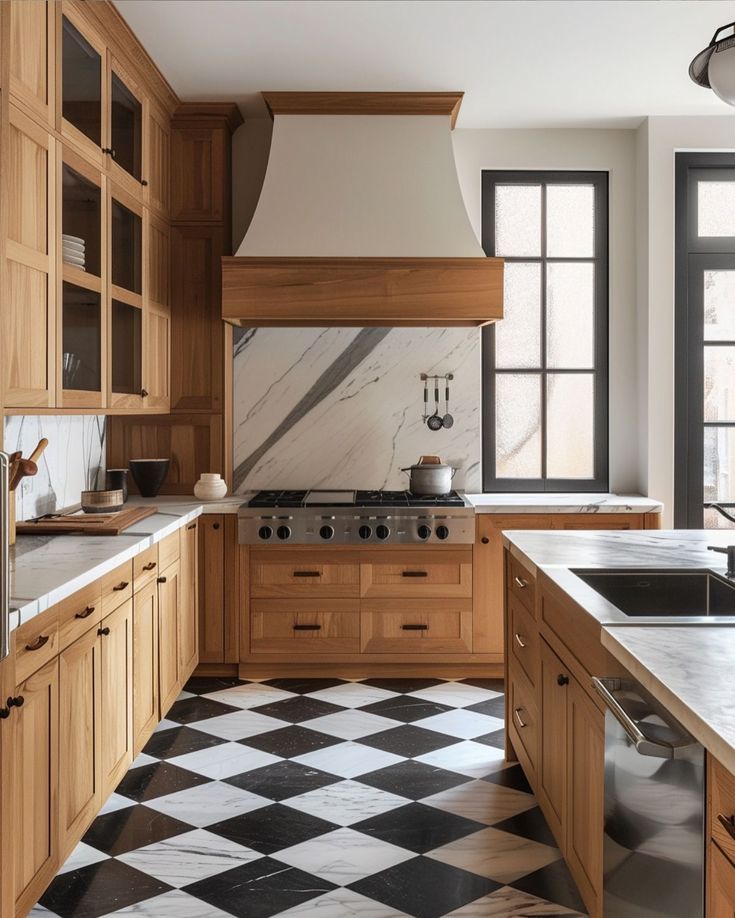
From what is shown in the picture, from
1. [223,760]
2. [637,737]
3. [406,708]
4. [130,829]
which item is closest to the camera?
[637,737]

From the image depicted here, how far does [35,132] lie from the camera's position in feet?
8.87

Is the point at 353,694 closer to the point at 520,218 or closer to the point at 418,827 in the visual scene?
the point at 418,827

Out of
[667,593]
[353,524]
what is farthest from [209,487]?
[667,593]

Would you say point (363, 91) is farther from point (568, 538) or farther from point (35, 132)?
point (568, 538)

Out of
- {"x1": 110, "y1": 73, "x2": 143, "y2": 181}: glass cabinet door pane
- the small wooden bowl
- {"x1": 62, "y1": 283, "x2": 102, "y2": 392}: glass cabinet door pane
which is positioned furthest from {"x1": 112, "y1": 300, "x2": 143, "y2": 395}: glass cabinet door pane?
{"x1": 110, "y1": 73, "x2": 143, "y2": 181}: glass cabinet door pane

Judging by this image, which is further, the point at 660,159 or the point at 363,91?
the point at 660,159

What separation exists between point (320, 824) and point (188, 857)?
430mm

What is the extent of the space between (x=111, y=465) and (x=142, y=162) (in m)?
1.56

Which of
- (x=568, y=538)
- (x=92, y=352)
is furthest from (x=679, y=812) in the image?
(x=92, y=352)

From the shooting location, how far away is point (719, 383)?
491 cm

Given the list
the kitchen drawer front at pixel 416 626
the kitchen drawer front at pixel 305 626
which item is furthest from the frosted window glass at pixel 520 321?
the kitchen drawer front at pixel 305 626

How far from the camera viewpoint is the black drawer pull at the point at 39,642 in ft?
6.95

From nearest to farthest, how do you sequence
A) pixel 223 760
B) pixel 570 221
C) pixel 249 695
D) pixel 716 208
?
pixel 223 760 < pixel 249 695 < pixel 716 208 < pixel 570 221

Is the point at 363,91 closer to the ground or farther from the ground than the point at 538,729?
farther from the ground
